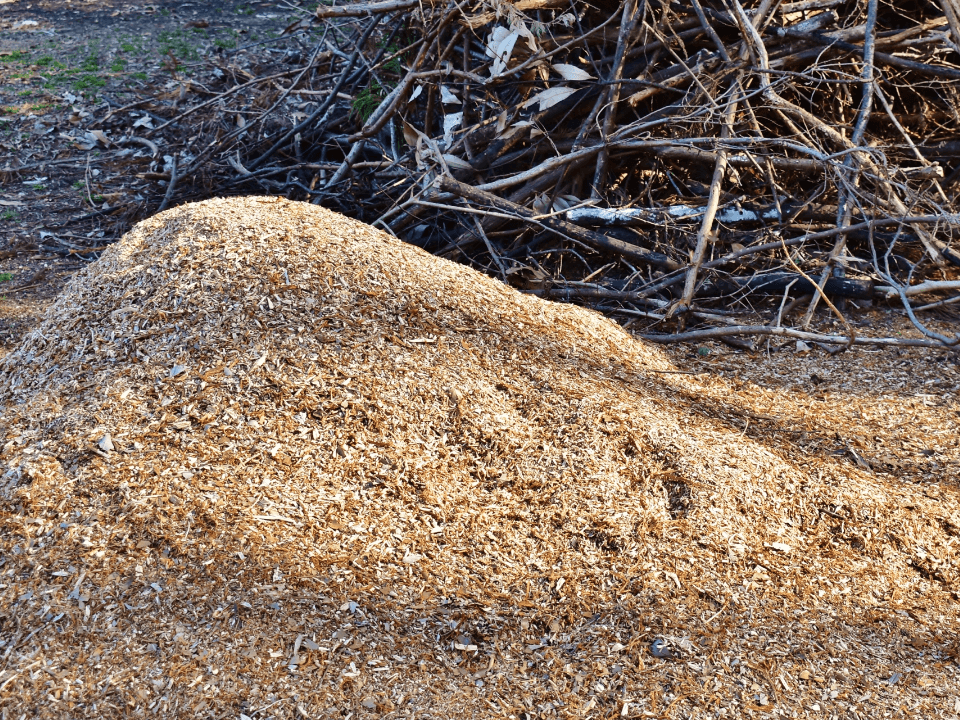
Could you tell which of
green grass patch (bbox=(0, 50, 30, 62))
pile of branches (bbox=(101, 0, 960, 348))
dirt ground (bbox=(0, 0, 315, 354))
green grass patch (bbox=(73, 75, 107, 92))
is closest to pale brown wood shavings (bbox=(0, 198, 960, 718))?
pile of branches (bbox=(101, 0, 960, 348))

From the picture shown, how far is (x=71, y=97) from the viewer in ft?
23.7

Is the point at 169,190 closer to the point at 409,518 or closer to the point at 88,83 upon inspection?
the point at 88,83

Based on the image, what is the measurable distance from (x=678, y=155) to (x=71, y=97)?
229 inches

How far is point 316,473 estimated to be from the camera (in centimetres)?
252

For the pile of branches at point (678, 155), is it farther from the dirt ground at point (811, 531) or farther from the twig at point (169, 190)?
the twig at point (169, 190)

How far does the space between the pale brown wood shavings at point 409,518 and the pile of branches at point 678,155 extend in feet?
2.85

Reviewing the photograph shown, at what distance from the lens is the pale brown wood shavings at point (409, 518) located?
2.07 metres

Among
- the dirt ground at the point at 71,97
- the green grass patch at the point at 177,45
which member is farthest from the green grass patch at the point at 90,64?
the green grass patch at the point at 177,45

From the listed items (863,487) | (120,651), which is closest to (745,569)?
(863,487)

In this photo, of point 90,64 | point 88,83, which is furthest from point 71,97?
point 90,64

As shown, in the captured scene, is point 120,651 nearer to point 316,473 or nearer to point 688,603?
point 316,473

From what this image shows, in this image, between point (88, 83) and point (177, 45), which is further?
point (177, 45)

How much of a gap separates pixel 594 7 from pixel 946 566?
311cm

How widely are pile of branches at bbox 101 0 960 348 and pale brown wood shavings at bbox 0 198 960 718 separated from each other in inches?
34.2
